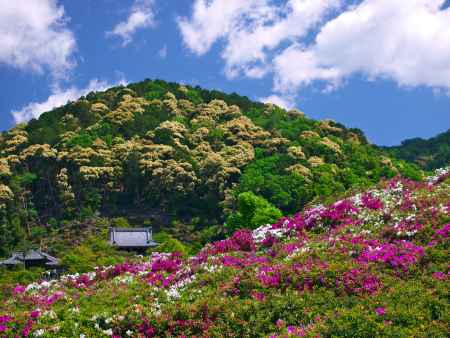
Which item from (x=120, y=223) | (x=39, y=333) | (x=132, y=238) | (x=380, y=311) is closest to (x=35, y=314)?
(x=39, y=333)

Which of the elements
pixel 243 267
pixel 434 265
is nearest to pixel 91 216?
pixel 243 267

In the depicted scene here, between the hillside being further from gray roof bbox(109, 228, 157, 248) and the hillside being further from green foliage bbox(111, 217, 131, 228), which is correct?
green foliage bbox(111, 217, 131, 228)

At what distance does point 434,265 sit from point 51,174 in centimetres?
6349

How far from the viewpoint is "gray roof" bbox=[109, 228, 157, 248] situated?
51.6 m

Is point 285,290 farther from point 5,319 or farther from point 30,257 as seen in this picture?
point 30,257

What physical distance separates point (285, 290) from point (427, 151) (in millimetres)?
120129

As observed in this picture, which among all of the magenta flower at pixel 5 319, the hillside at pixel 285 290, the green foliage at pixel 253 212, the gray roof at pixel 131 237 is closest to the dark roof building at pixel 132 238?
the gray roof at pixel 131 237

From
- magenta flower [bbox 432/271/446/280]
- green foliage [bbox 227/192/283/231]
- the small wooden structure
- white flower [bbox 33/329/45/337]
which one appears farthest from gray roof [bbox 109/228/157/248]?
magenta flower [bbox 432/271/446/280]

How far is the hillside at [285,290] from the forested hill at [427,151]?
3986 inches

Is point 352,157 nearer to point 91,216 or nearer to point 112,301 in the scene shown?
point 91,216

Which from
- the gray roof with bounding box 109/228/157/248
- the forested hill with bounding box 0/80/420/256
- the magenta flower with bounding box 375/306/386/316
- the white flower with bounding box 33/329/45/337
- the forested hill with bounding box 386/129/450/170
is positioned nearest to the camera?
the magenta flower with bounding box 375/306/386/316

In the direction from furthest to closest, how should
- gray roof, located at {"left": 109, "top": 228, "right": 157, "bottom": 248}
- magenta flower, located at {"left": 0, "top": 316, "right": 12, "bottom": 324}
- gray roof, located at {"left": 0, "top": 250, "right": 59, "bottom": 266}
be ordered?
gray roof, located at {"left": 109, "top": 228, "right": 157, "bottom": 248} < gray roof, located at {"left": 0, "top": 250, "right": 59, "bottom": 266} < magenta flower, located at {"left": 0, "top": 316, "right": 12, "bottom": 324}

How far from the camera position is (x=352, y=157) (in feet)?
240

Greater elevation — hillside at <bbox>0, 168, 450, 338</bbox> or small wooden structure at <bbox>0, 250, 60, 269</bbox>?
small wooden structure at <bbox>0, 250, 60, 269</bbox>
